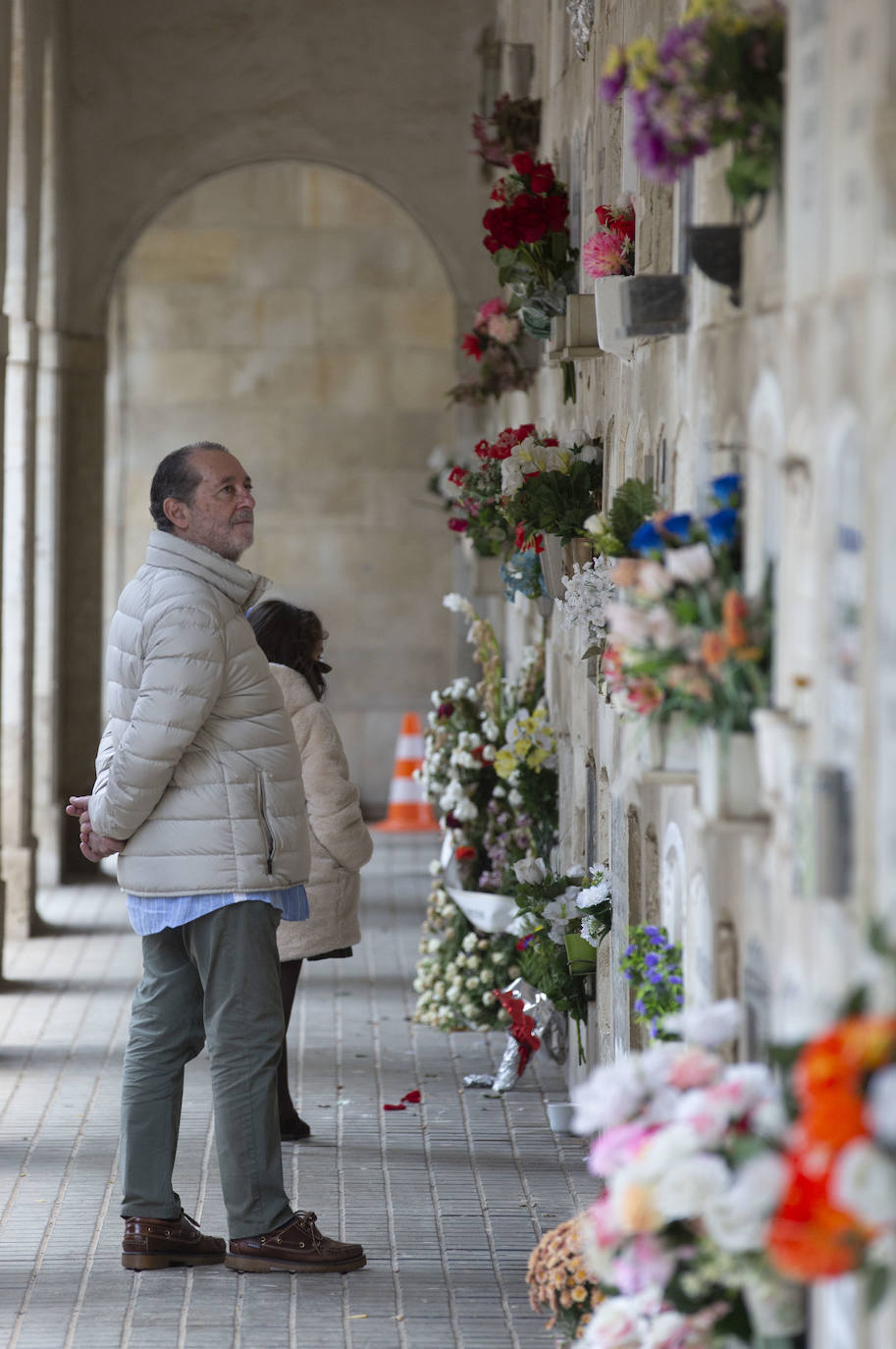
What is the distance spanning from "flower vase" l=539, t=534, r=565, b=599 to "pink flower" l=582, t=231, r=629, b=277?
3.62 ft

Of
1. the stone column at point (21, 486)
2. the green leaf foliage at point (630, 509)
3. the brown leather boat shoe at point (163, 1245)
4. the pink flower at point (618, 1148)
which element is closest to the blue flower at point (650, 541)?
the green leaf foliage at point (630, 509)

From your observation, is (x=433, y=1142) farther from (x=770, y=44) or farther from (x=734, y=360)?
(x=770, y=44)

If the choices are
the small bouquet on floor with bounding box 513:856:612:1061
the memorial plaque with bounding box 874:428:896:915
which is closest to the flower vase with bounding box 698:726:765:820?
the memorial plaque with bounding box 874:428:896:915

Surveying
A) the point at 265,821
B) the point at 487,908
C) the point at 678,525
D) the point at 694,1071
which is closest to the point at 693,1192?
the point at 694,1071

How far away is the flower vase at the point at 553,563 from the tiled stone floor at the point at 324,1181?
5.71ft

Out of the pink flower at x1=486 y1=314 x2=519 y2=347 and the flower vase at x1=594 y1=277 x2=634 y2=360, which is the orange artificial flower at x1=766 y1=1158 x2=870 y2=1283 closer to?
the flower vase at x1=594 y1=277 x2=634 y2=360

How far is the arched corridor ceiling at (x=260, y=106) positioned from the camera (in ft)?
36.5

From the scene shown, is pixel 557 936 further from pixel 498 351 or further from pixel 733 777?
pixel 498 351

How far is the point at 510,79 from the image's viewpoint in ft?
28.9

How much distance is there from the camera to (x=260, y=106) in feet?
36.7

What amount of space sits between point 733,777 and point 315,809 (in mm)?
2993

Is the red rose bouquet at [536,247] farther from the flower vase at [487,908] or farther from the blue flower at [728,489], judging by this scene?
the blue flower at [728,489]

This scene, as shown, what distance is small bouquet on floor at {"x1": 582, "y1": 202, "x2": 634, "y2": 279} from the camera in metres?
4.89

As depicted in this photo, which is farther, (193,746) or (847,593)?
(193,746)
